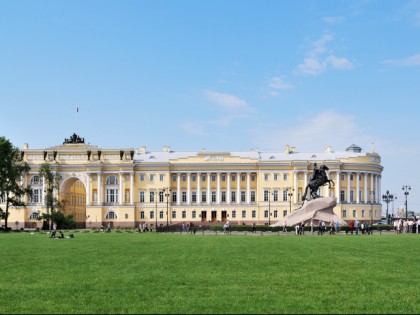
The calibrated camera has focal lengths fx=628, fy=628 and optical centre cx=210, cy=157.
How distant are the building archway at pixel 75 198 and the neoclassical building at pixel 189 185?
48 centimetres

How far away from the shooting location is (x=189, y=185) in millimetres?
134000

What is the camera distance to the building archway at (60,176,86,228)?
13200cm

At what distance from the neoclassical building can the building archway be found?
1.58 feet

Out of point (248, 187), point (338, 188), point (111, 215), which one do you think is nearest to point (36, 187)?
point (111, 215)

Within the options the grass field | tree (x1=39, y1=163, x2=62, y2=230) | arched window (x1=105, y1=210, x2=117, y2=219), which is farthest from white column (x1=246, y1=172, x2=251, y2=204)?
the grass field

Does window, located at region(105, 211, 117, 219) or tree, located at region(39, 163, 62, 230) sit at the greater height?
tree, located at region(39, 163, 62, 230)

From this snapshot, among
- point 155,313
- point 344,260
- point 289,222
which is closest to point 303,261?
point 344,260

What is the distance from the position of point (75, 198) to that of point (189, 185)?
2667 cm

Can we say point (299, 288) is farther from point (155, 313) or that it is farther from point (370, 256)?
point (370, 256)

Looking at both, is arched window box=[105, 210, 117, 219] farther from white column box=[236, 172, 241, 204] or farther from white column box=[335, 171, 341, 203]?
white column box=[335, 171, 341, 203]

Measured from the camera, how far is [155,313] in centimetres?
1347

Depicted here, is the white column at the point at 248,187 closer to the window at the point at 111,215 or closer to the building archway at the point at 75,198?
the window at the point at 111,215

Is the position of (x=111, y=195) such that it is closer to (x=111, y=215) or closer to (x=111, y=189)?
(x=111, y=189)

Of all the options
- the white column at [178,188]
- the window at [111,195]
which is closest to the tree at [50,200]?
the window at [111,195]
